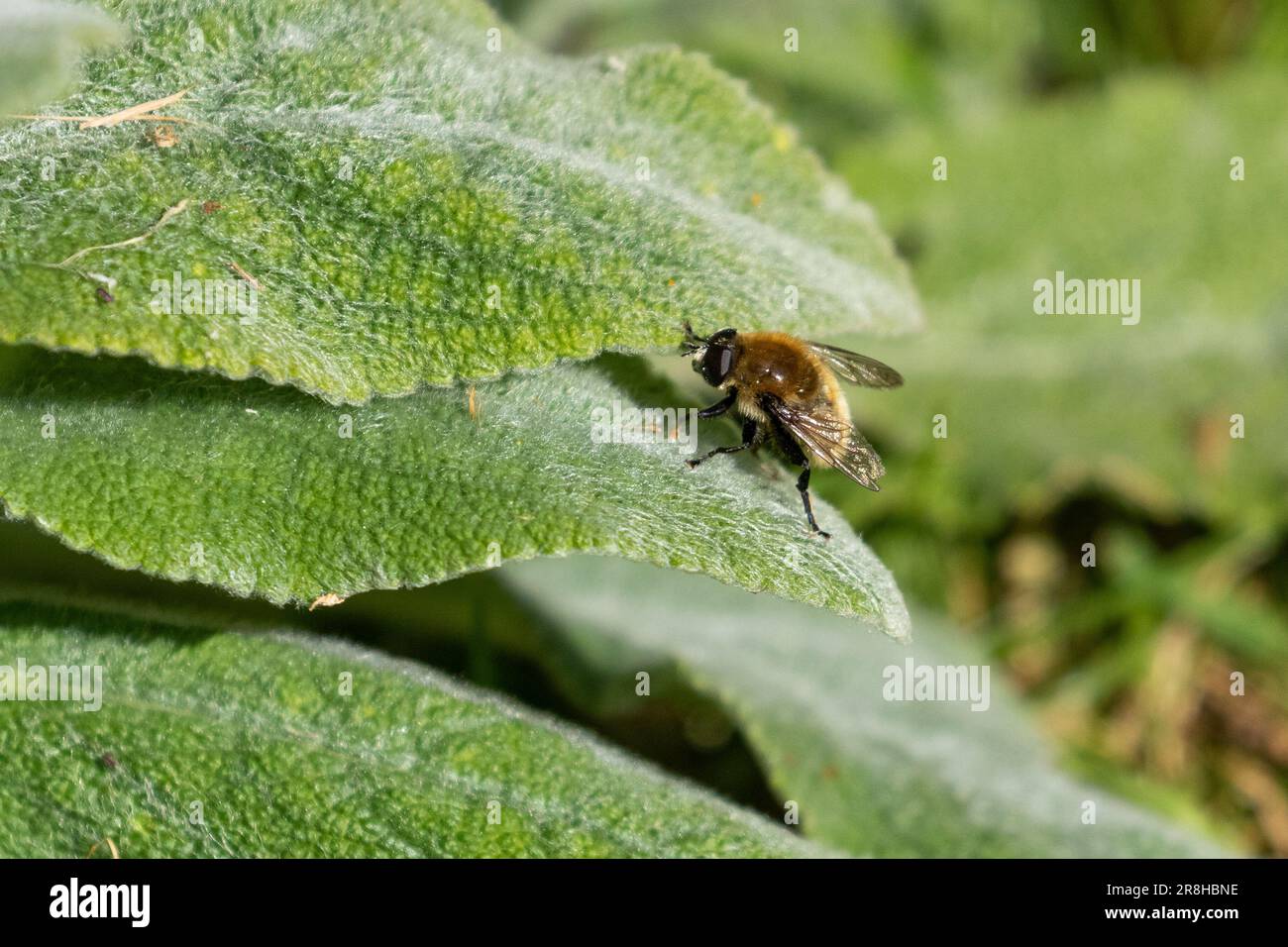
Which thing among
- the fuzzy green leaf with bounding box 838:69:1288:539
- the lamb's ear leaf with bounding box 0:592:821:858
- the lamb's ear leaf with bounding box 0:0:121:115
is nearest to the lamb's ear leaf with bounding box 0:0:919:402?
the lamb's ear leaf with bounding box 0:0:121:115

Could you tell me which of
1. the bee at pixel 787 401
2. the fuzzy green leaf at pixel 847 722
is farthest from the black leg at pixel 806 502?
the fuzzy green leaf at pixel 847 722

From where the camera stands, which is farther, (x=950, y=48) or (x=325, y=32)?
(x=950, y=48)

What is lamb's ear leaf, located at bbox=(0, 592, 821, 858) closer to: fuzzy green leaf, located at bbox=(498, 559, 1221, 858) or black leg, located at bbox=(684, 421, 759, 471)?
black leg, located at bbox=(684, 421, 759, 471)

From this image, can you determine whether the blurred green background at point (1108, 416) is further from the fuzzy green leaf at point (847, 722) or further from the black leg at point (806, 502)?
the black leg at point (806, 502)

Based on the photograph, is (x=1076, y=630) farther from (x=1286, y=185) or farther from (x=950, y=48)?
(x=950, y=48)
